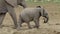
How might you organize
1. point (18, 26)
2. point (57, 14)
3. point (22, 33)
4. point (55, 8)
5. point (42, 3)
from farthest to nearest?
point (42, 3) < point (55, 8) < point (57, 14) < point (18, 26) < point (22, 33)

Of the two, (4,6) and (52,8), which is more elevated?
(4,6)

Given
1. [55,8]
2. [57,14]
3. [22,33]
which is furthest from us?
[55,8]

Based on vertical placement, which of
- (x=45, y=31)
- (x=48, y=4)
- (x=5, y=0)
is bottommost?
(x=48, y=4)

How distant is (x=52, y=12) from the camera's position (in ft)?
47.3

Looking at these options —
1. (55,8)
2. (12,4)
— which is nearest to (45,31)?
(12,4)

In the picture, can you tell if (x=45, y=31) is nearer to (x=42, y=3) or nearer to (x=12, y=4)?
(x=12, y=4)

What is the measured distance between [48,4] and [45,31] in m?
7.23

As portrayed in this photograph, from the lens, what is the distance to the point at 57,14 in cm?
1391

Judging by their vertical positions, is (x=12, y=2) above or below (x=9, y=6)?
above

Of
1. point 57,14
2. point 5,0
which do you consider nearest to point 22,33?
Answer: point 5,0

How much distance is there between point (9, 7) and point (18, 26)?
56cm

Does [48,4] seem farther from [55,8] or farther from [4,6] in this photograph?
[4,6]

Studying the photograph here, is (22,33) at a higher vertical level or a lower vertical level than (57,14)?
higher

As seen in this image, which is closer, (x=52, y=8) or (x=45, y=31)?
(x=45, y=31)
